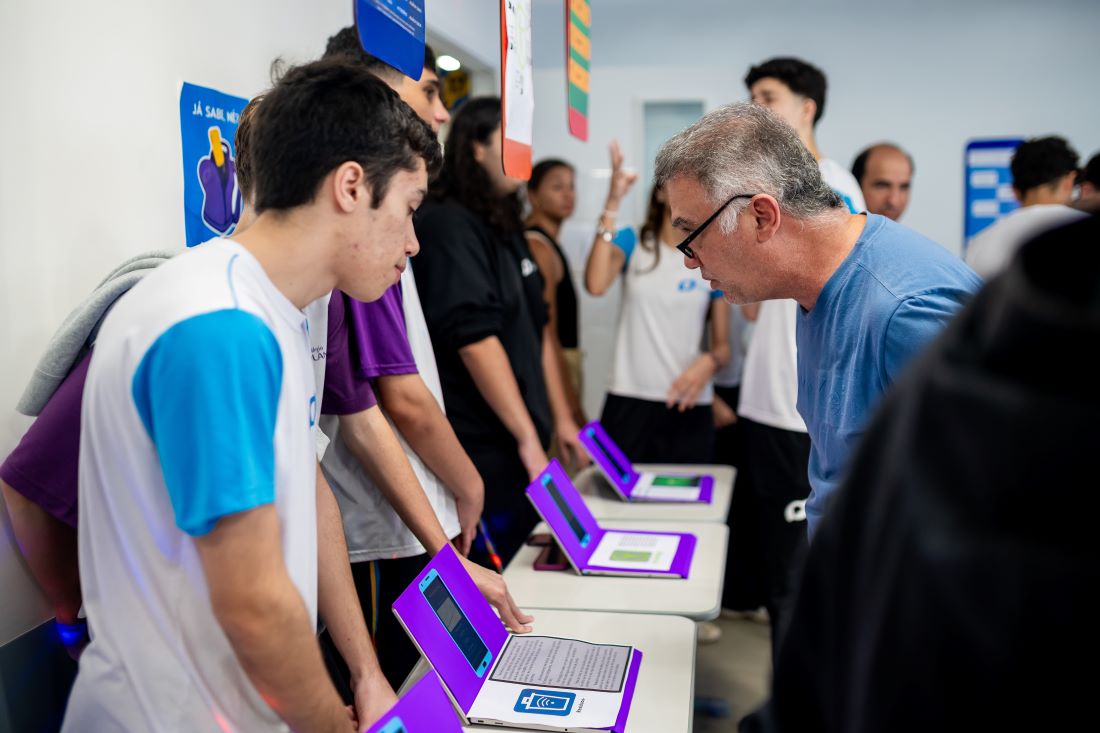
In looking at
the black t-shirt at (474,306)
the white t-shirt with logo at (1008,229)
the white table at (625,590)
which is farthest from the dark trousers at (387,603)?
the white t-shirt with logo at (1008,229)

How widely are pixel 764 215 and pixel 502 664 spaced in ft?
2.83

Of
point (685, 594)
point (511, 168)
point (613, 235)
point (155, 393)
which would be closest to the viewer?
point (155, 393)

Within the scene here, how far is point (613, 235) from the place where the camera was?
3.52 m

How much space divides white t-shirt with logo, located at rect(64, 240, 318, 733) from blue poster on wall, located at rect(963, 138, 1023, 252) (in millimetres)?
4711

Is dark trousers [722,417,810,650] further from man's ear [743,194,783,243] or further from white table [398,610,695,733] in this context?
man's ear [743,194,783,243]

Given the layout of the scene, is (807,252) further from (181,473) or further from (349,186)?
(181,473)

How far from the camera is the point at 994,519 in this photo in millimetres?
404

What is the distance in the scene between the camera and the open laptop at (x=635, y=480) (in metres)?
2.56

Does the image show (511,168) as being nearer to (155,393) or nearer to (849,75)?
(155,393)

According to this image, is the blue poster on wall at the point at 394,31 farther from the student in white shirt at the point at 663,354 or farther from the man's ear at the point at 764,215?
the student in white shirt at the point at 663,354

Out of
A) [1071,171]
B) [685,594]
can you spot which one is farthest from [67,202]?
[1071,171]

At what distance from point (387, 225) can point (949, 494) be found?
79 centimetres

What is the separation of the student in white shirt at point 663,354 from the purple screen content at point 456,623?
1.92 metres

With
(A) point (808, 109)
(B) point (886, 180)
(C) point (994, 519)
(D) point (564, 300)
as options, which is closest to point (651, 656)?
(C) point (994, 519)
